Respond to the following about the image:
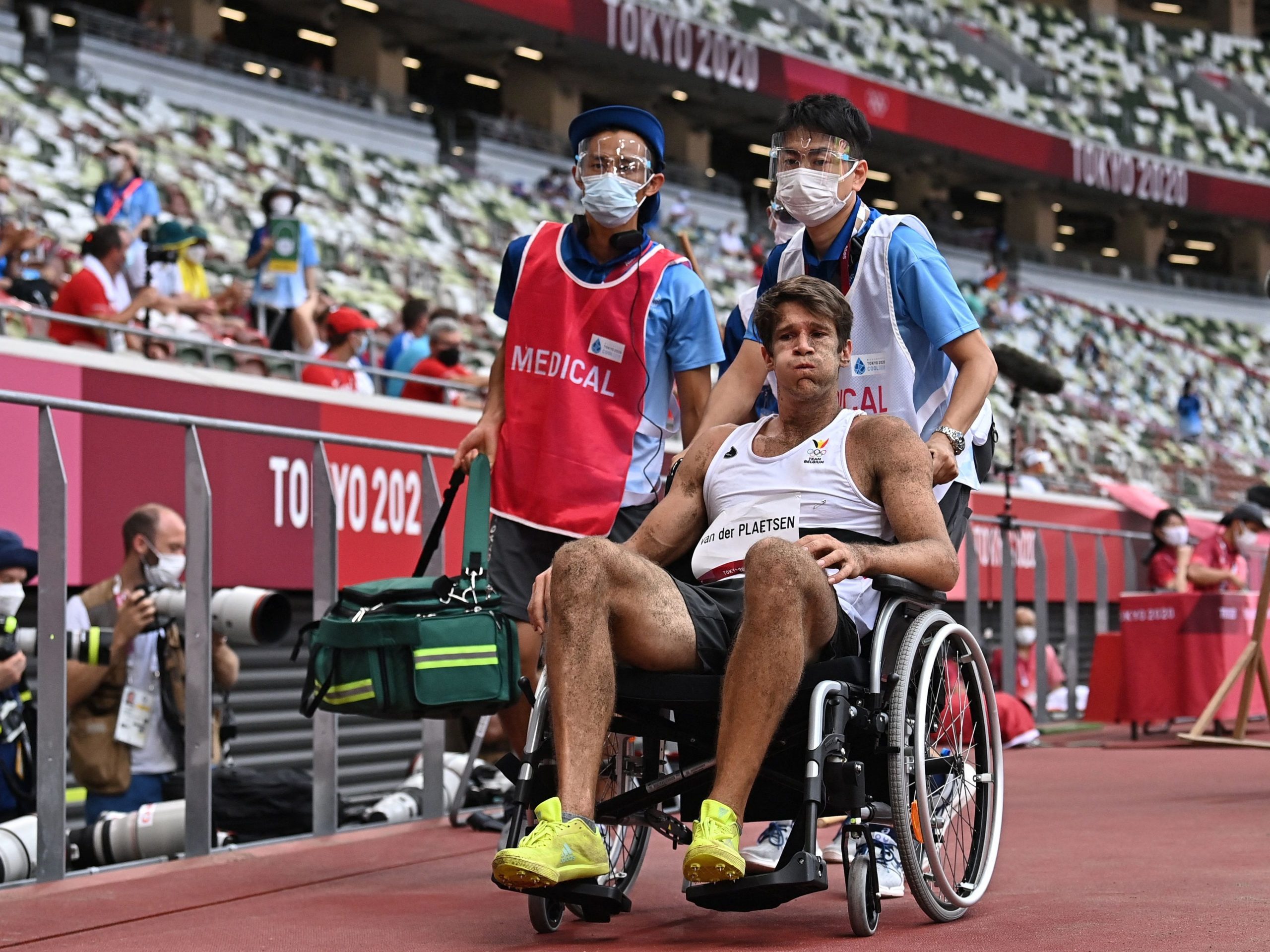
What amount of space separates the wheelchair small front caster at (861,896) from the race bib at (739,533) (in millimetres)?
595

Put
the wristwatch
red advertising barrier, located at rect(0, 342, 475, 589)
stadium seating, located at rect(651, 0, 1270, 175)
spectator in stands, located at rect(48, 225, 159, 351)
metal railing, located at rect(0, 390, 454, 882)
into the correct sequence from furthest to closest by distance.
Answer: stadium seating, located at rect(651, 0, 1270, 175)
spectator in stands, located at rect(48, 225, 159, 351)
red advertising barrier, located at rect(0, 342, 475, 589)
metal railing, located at rect(0, 390, 454, 882)
the wristwatch

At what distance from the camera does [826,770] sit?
302cm

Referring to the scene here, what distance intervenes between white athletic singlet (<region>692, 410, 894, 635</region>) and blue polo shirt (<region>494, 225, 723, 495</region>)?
2.50ft

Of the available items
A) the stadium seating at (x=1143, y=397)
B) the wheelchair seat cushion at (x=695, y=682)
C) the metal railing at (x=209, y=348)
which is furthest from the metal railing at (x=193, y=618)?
the stadium seating at (x=1143, y=397)

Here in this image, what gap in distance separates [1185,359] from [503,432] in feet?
96.8

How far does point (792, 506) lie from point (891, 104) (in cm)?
2915

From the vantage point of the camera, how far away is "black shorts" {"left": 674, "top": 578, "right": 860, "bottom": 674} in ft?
10.4

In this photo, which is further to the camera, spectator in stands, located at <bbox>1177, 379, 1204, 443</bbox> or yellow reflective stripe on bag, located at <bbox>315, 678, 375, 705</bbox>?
spectator in stands, located at <bbox>1177, 379, 1204, 443</bbox>

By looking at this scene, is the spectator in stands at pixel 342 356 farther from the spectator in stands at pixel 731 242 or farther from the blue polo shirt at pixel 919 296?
the spectator in stands at pixel 731 242

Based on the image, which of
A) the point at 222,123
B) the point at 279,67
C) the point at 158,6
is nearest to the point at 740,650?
the point at 222,123

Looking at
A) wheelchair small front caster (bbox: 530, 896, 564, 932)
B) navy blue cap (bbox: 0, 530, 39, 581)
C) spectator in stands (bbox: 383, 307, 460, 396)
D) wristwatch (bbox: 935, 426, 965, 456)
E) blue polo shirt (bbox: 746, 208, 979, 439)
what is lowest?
wheelchair small front caster (bbox: 530, 896, 564, 932)

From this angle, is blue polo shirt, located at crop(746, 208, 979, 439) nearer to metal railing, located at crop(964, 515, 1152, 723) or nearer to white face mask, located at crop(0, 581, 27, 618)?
white face mask, located at crop(0, 581, 27, 618)

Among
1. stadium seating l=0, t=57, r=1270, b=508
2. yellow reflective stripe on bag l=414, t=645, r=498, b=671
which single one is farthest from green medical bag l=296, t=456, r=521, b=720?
stadium seating l=0, t=57, r=1270, b=508

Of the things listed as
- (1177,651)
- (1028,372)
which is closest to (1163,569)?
(1177,651)
